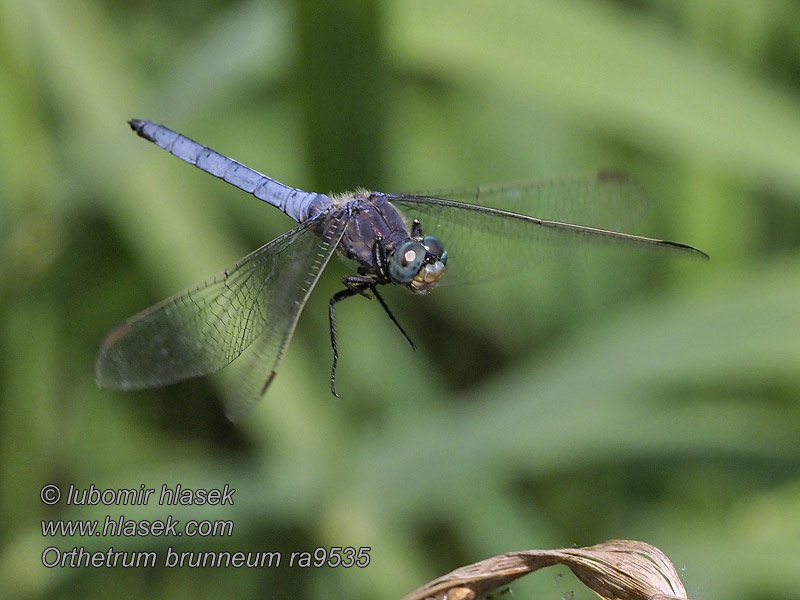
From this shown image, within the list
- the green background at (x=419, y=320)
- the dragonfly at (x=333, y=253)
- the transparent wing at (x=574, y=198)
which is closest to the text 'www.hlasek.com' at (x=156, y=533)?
the green background at (x=419, y=320)

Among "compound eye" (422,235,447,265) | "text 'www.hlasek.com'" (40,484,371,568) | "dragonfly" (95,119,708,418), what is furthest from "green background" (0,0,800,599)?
"compound eye" (422,235,447,265)

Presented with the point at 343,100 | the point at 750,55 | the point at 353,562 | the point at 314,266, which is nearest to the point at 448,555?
the point at 353,562

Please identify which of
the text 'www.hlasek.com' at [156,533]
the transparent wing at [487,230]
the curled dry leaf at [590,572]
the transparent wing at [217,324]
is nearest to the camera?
the curled dry leaf at [590,572]

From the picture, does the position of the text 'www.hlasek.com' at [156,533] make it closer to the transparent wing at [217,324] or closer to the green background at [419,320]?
the green background at [419,320]

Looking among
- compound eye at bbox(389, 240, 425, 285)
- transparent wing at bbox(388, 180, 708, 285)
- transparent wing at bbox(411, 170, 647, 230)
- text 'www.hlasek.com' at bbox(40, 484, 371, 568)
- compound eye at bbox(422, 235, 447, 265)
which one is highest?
transparent wing at bbox(411, 170, 647, 230)

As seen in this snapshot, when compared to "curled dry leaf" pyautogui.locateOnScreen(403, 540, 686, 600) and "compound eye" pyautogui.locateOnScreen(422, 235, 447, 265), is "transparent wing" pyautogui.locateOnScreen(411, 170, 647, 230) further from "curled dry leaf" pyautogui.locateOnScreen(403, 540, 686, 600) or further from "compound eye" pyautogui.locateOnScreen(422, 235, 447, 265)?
"curled dry leaf" pyautogui.locateOnScreen(403, 540, 686, 600)

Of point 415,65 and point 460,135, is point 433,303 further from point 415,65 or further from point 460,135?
point 415,65
